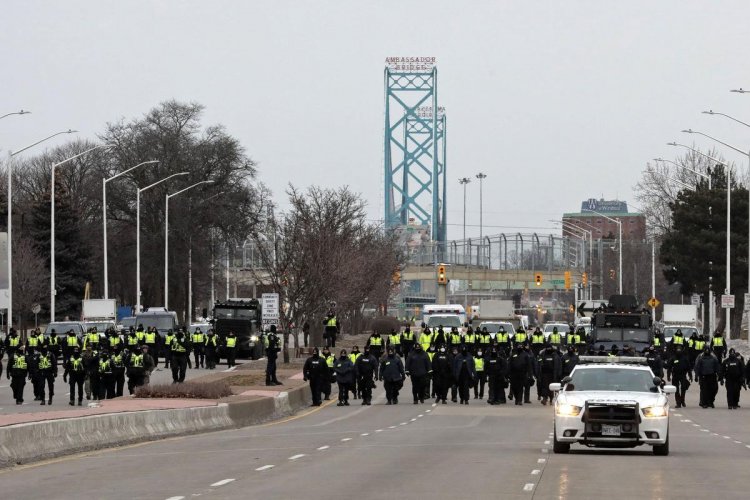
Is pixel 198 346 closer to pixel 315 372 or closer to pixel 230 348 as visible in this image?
pixel 230 348

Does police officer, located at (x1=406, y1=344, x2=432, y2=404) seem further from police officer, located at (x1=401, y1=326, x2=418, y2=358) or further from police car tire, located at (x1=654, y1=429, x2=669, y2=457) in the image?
police car tire, located at (x1=654, y1=429, x2=669, y2=457)

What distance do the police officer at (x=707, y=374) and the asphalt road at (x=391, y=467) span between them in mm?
7525

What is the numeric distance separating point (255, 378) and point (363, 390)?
6.20 m

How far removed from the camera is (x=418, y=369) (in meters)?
42.0

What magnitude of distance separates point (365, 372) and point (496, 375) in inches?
135

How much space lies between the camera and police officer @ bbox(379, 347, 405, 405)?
137ft

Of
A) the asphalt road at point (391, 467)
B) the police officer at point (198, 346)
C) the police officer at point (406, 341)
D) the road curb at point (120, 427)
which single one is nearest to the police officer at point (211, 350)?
the police officer at point (198, 346)

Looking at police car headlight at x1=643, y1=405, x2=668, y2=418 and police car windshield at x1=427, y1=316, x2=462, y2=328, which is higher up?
police car windshield at x1=427, y1=316, x2=462, y2=328

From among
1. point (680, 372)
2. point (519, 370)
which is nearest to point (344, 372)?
point (519, 370)


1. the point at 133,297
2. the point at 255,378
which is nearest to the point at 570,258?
the point at 133,297

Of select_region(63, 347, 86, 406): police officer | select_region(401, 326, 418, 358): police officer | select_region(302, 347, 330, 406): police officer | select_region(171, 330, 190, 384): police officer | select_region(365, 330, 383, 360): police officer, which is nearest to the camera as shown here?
select_region(63, 347, 86, 406): police officer

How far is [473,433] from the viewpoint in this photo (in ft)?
99.4

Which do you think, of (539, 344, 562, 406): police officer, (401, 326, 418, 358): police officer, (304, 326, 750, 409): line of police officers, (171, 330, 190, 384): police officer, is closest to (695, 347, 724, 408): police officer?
(304, 326, 750, 409): line of police officers

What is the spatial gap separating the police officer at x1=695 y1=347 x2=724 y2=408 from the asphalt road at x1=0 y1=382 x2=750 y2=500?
7.53 metres
